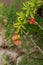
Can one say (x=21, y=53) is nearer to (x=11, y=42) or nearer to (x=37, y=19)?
(x=11, y=42)

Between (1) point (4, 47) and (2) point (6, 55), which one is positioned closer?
(2) point (6, 55)

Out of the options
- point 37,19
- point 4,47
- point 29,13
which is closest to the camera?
point 29,13

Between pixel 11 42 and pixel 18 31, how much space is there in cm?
22

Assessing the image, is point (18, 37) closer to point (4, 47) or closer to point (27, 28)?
point (27, 28)

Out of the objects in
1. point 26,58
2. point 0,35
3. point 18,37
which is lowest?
point 26,58

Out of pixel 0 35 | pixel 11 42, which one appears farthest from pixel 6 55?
pixel 0 35

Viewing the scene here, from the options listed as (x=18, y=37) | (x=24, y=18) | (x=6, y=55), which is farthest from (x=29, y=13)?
(x=6, y=55)

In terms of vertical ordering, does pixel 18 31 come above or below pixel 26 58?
above

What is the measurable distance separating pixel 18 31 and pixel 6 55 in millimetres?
283

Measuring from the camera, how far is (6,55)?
288 cm

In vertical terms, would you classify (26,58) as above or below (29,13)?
below

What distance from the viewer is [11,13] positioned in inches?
121

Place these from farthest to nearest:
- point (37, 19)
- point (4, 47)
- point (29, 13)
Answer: point (4, 47) → point (37, 19) → point (29, 13)

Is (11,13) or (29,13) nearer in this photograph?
(29,13)
